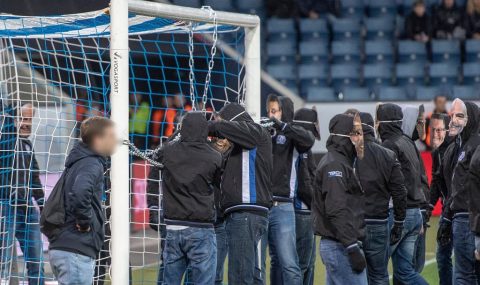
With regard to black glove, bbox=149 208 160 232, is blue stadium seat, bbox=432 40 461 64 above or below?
above

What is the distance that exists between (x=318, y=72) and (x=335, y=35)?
0.99 meters

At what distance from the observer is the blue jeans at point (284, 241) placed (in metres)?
9.62

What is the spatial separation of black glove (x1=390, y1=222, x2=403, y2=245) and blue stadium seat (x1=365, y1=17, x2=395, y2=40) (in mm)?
12117

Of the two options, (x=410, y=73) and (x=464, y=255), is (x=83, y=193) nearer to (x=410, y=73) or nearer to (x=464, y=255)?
(x=464, y=255)

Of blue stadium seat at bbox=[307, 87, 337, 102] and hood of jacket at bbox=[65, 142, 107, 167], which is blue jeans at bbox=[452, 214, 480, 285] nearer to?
hood of jacket at bbox=[65, 142, 107, 167]

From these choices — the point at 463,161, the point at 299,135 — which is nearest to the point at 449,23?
the point at 299,135

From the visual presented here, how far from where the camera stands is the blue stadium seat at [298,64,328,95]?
20484 mm

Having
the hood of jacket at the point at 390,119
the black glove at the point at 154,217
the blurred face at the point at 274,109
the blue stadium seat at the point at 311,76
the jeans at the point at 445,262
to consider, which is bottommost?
the jeans at the point at 445,262

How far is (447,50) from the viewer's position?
20.6 metres

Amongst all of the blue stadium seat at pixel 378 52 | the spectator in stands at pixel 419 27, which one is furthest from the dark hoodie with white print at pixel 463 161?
the spectator in stands at pixel 419 27

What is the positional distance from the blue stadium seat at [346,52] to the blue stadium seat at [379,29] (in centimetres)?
48

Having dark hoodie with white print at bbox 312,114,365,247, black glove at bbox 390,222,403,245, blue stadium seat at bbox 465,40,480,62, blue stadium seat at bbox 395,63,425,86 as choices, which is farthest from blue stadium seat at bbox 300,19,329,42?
dark hoodie with white print at bbox 312,114,365,247

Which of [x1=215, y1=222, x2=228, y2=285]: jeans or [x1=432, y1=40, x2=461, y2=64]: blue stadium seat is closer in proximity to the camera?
[x1=215, y1=222, x2=228, y2=285]: jeans

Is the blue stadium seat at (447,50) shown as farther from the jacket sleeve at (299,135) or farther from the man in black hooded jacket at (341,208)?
the man in black hooded jacket at (341,208)
